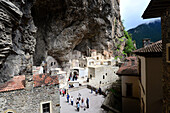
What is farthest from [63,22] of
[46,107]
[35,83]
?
[46,107]

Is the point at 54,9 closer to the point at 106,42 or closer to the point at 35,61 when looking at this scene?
the point at 35,61

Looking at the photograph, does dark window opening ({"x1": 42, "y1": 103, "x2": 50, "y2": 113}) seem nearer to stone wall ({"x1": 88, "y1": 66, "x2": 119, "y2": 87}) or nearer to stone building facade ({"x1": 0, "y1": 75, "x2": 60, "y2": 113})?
stone building facade ({"x1": 0, "y1": 75, "x2": 60, "y2": 113})

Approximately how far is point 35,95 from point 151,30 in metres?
92.2

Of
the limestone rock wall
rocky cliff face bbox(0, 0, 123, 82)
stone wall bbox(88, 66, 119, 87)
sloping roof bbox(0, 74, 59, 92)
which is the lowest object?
stone wall bbox(88, 66, 119, 87)

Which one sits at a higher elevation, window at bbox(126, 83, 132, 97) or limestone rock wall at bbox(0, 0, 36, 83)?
limestone rock wall at bbox(0, 0, 36, 83)

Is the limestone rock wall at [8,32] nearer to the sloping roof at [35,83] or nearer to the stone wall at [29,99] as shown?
the sloping roof at [35,83]

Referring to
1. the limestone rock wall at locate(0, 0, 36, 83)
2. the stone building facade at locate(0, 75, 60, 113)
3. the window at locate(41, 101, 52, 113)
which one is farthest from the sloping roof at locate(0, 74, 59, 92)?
the window at locate(41, 101, 52, 113)

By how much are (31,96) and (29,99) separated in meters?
0.29

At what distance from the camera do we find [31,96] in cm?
828

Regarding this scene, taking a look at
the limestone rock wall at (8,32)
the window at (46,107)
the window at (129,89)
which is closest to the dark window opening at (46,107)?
the window at (46,107)

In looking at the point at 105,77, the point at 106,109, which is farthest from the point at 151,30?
the point at 106,109

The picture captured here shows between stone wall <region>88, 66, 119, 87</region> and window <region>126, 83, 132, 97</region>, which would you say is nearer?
window <region>126, 83, 132, 97</region>

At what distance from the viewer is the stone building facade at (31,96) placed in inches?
301

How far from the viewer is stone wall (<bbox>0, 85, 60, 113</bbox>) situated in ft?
24.9
